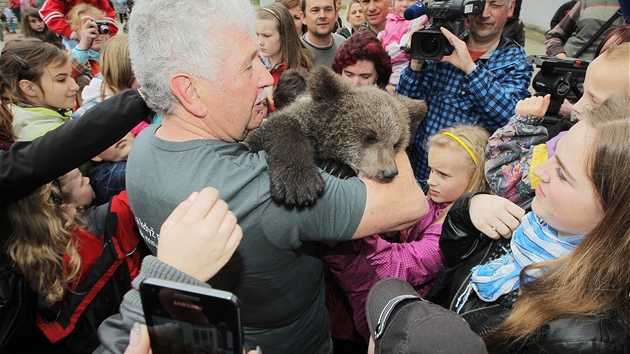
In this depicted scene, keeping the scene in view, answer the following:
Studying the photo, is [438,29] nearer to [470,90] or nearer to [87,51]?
[470,90]

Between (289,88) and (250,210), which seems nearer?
(250,210)

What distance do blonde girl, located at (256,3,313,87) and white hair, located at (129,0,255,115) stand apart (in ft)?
9.56

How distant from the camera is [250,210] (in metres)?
1.24

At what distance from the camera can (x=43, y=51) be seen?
3.16 m

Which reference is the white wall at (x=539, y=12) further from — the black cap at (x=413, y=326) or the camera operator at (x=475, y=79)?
the black cap at (x=413, y=326)

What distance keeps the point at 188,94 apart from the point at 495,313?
1.44 metres

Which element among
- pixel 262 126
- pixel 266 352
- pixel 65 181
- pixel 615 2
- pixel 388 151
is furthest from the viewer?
pixel 615 2

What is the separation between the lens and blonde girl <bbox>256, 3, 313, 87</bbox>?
4191mm

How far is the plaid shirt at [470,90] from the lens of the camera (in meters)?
2.82

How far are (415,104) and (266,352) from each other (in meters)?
1.57

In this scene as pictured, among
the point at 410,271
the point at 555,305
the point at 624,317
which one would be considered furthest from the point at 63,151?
the point at 624,317

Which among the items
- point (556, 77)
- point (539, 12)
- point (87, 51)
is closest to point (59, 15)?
point (87, 51)

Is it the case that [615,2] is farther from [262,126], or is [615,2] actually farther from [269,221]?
[269,221]

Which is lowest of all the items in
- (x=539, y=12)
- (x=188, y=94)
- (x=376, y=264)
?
(x=539, y=12)
